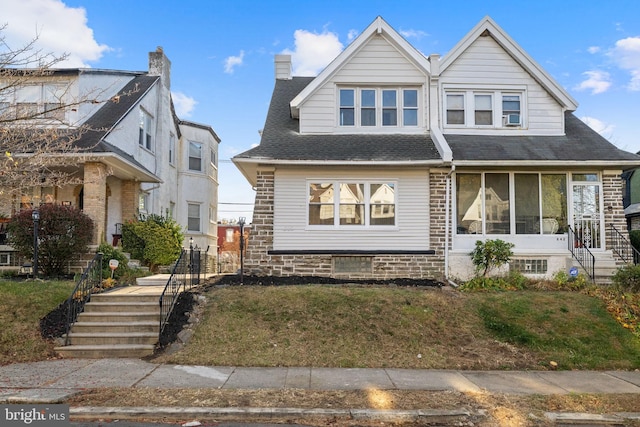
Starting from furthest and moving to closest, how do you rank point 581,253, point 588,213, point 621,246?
1. point 588,213
2. point 621,246
3. point 581,253

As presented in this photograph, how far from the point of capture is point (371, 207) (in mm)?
13438

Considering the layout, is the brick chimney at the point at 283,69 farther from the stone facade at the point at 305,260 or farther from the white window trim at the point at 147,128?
the stone facade at the point at 305,260

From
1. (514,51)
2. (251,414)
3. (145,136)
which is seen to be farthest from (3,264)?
(514,51)

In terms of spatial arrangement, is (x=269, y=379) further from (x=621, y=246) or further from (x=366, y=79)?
(x=621, y=246)

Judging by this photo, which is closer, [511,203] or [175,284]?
[175,284]

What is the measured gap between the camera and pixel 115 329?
28.5 feet

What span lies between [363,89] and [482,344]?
9.11 m

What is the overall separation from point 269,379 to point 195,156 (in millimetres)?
18435

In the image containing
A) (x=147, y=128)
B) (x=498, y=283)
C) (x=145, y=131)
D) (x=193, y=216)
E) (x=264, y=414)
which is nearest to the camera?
(x=264, y=414)

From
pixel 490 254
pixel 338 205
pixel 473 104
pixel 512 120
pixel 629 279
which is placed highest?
pixel 473 104

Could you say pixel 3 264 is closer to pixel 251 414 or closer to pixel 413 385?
pixel 251 414

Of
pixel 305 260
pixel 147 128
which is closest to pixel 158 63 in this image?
pixel 147 128

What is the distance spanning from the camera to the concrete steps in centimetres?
809

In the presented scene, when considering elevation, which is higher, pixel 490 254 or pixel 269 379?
pixel 490 254
